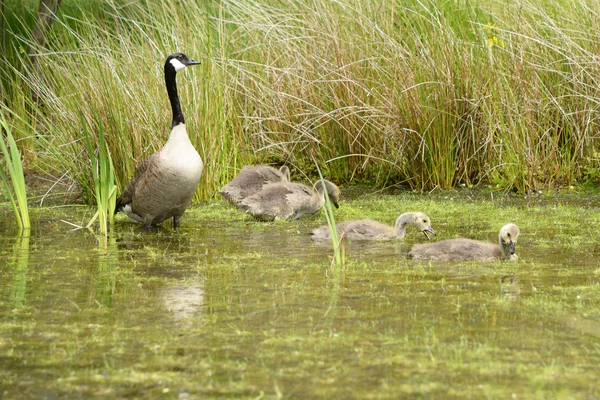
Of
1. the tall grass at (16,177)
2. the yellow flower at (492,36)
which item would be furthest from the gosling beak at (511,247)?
the yellow flower at (492,36)

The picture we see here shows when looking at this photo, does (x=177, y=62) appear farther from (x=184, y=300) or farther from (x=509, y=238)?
(x=184, y=300)

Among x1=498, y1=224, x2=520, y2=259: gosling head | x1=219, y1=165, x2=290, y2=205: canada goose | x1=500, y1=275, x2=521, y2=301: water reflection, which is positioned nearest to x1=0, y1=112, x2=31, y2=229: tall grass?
x1=219, y1=165, x2=290, y2=205: canada goose

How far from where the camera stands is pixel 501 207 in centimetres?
977

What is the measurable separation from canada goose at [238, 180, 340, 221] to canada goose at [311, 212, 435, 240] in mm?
1181

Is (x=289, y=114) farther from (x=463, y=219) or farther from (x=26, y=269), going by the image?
(x=26, y=269)

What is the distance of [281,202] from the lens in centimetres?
933

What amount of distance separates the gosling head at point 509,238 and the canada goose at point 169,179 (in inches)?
119

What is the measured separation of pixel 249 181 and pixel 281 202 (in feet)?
2.67

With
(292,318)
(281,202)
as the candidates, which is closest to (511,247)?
(292,318)

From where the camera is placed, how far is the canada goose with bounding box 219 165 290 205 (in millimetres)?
9875

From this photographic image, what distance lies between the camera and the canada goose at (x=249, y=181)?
9875 mm

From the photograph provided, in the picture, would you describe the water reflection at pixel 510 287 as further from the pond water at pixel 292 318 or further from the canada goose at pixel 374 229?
the canada goose at pixel 374 229

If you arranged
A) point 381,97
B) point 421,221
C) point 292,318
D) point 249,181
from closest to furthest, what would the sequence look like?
point 292,318 < point 421,221 < point 249,181 < point 381,97

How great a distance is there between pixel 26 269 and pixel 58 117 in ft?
14.1
